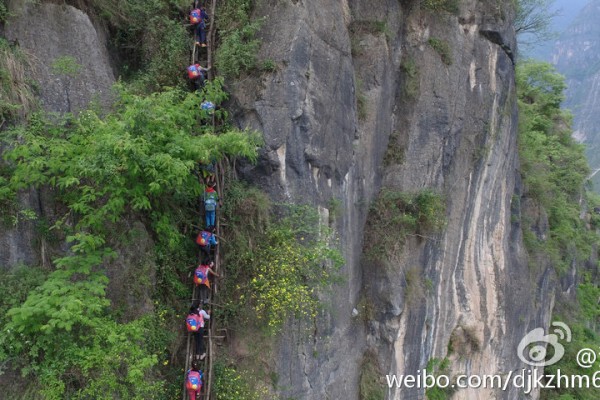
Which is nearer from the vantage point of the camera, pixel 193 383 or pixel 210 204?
pixel 193 383

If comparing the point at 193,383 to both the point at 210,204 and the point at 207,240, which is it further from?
the point at 210,204

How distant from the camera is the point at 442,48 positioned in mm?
10398

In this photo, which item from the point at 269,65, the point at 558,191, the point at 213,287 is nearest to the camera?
the point at 213,287

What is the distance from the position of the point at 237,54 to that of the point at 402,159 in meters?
4.49

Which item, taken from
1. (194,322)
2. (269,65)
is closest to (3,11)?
(269,65)

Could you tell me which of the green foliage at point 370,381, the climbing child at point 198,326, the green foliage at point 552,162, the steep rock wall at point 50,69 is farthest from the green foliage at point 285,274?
the green foliage at point 552,162

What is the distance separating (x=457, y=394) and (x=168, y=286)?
28.7 feet

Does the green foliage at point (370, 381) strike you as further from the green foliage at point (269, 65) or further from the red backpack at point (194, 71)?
the red backpack at point (194, 71)

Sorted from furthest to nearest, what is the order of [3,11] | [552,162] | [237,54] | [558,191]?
[552,162] → [558,191] → [237,54] → [3,11]

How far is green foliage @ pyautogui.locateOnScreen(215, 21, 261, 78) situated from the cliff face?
0.85ft

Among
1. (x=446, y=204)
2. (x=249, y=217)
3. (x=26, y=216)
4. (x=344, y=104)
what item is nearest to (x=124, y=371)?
(x=26, y=216)

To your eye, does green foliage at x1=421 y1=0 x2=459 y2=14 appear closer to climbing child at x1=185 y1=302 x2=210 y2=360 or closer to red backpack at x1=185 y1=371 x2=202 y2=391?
climbing child at x1=185 y1=302 x2=210 y2=360

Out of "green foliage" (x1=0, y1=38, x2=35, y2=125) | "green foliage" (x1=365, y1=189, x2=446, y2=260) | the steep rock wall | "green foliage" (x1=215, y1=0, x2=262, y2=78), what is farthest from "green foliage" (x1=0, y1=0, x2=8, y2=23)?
"green foliage" (x1=365, y1=189, x2=446, y2=260)

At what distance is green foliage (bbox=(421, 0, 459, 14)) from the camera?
407 inches
